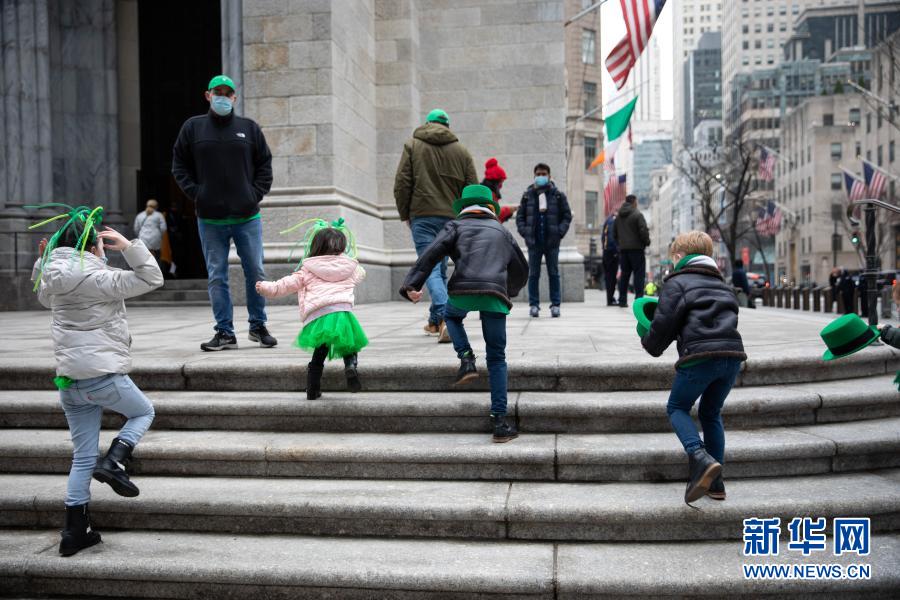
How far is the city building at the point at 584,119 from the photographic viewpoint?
2373 inches

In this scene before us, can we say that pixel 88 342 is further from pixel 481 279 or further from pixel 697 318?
pixel 697 318

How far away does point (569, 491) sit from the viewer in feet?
14.5

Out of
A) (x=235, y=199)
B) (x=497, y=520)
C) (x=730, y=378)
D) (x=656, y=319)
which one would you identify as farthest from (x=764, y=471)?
(x=235, y=199)

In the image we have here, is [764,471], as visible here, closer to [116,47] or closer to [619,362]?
[619,362]

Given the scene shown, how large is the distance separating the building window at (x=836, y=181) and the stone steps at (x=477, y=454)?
274ft

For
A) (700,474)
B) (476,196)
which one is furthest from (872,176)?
(700,474)

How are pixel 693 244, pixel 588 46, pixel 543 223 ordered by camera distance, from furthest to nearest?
pixel 588 46 → pixel 543 223 → pixel 693 244

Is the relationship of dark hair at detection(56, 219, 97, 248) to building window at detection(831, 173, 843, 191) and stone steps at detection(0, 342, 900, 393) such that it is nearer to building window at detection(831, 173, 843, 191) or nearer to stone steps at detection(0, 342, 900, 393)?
stone steps at detection(0, 342, 900, 393)

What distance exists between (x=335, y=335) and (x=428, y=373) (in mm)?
788

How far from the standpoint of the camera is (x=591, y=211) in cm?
6656

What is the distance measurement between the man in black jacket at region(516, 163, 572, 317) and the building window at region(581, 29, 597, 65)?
177ft

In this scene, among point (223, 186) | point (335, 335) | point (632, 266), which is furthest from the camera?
point (632, 266)

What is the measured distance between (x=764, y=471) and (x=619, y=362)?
4.28 feet

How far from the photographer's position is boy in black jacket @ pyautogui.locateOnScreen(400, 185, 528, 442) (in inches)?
194
